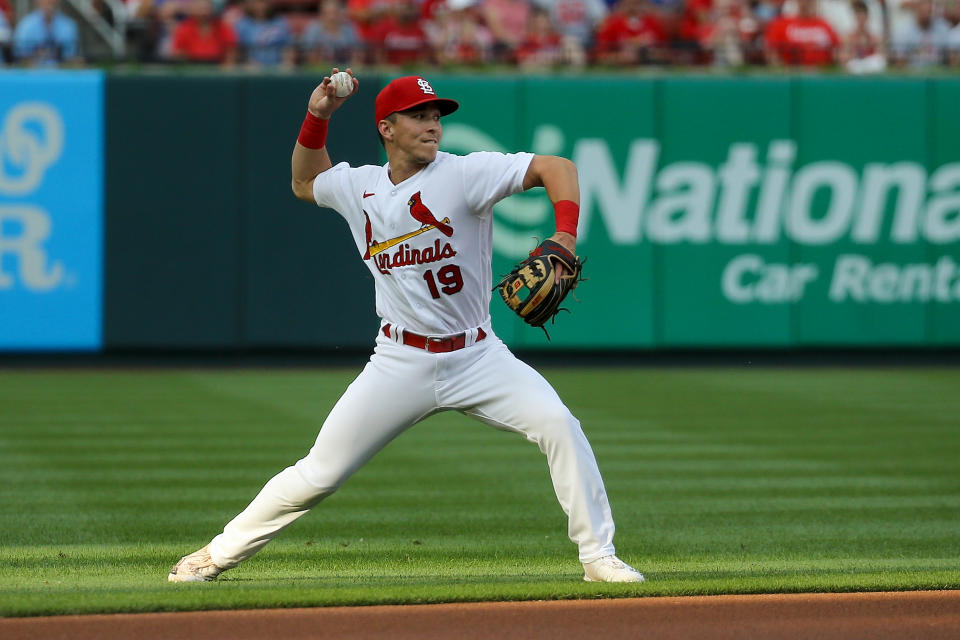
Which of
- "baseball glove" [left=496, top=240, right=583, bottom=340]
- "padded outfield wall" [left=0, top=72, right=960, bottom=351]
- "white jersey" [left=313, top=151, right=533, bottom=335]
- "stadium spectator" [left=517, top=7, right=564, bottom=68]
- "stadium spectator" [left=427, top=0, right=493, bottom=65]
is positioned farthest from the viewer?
"stadium spectator" [left=517, top=7, right=564, bottom=68]

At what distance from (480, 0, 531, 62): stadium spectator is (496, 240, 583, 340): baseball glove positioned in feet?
36.8

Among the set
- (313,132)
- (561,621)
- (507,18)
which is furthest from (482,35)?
(561,621)

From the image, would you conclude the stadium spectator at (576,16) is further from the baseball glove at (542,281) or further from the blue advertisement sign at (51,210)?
the baseball glove at (542,281)

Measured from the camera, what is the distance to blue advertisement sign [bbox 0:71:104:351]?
14.6 meters

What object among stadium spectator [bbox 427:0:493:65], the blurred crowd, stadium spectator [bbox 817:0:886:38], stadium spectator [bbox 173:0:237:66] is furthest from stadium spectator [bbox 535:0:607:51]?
stadium spectator [bbox 173:0:237:66]

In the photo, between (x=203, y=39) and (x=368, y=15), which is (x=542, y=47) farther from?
(x=203, y=39)

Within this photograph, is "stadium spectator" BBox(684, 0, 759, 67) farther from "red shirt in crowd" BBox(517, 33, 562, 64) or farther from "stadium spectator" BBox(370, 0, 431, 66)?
"stadium spectator" BBox(370, 0, 431, 66)

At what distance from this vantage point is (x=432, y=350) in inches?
207

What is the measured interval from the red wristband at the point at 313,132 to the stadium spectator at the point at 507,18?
34.8 ft

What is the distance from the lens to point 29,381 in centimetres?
1391

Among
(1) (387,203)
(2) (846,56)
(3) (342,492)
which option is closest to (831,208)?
(2) (846,56)

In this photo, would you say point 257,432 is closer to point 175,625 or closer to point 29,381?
point 29,381

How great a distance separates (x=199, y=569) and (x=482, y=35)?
37.0 ft

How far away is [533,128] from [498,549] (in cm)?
932
